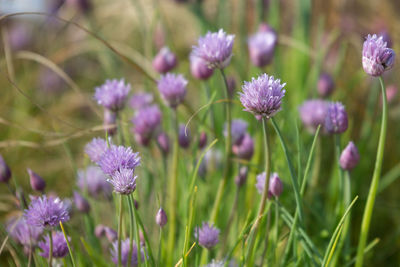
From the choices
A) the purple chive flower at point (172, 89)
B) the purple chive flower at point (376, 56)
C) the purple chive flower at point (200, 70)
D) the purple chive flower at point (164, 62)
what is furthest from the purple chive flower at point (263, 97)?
the purple chive flower at point (164, 62)

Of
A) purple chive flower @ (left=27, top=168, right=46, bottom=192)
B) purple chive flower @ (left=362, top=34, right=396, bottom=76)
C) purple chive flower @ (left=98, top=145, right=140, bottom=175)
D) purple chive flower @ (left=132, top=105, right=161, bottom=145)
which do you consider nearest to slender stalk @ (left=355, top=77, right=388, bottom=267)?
purple chive flower @ (left=362, top=34, right=396, bottom=76)

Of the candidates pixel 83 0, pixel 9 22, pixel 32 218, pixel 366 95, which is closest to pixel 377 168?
pixel 32 218

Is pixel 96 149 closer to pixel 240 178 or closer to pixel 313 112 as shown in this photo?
pixel 240 178

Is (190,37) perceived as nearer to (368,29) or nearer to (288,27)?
(288,27)

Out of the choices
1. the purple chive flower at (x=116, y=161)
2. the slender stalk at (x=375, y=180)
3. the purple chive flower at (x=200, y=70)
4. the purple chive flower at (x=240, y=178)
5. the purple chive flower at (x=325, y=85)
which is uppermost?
the purple chive flower at (x=325, y=85)

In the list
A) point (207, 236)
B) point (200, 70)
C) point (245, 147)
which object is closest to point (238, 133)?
point (245, 147)

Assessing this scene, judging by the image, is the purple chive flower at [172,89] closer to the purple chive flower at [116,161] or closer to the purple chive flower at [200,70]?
the purple chive flower at [200,70]

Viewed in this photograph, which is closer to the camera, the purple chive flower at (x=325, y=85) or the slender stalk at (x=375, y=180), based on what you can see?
the slender stalk at (x=375, y=180)

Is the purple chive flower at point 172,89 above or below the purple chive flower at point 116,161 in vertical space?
above
